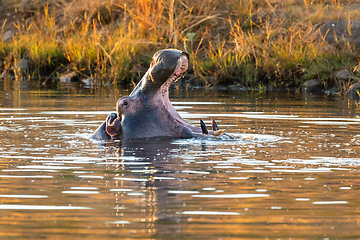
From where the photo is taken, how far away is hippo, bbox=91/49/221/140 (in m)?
6.91

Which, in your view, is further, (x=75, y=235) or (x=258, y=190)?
(x=258, y=190)

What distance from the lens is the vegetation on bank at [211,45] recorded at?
15133 millimetres

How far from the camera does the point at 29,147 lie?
700 centimetres

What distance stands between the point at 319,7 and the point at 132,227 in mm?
15619

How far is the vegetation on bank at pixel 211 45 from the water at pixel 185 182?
222 inches

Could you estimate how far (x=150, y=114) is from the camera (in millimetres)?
7066

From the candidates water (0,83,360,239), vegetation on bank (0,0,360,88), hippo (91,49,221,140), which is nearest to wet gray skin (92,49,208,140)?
hippo (91,49,221,140)

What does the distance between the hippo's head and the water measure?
0.15 m

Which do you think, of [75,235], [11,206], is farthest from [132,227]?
[11,206]

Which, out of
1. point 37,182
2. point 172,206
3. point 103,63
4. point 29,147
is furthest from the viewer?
point 103,63

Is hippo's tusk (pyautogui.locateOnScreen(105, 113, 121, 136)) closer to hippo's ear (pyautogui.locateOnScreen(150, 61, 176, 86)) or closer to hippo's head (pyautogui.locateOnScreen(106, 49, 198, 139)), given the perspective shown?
hippo's head (pyautogui.locateOnScreen(106, 49, 198, 139))

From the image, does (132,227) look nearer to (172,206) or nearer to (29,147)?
(172,206)

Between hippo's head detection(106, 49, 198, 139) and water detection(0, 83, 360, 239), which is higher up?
hippo's head detection(106, 49, 198, 139)

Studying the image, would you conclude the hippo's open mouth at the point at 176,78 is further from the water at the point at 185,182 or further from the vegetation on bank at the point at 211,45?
the vegetation on bank at the point at 211,45
